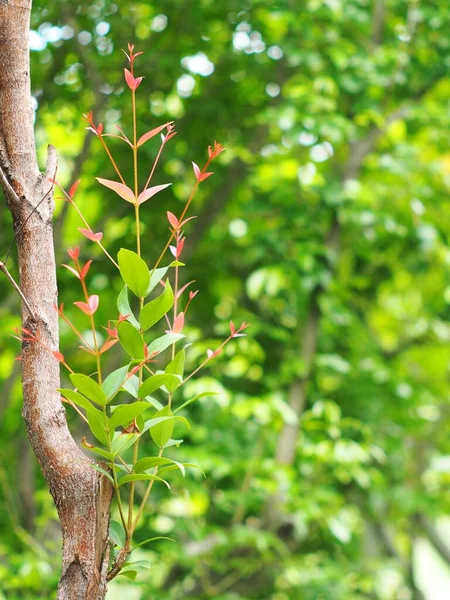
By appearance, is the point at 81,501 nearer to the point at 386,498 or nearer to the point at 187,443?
the point at 187,443

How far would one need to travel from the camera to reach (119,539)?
0.83 metres

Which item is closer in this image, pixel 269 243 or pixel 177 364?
pixel 177 364

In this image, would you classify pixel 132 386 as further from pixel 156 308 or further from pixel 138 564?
pixel 138 564

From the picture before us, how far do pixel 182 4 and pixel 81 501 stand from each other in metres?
2.37

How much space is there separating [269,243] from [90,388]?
6.48ft

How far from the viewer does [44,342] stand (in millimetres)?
774

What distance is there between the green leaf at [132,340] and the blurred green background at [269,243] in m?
1.54

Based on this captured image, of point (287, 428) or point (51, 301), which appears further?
point (287, 428)

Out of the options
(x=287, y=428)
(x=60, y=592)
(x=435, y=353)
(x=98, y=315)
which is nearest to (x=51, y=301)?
(x=60, y=592)

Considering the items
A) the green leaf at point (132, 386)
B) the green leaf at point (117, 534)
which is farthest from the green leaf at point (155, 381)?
the green leaf at point (117, 534)

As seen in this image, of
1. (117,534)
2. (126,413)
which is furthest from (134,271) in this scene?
(117,534)

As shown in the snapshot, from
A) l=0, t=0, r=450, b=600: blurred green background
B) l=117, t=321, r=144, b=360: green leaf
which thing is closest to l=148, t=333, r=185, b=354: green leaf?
l=117, t=321, r=144, b=360: green leaf

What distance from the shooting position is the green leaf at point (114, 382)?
764mm

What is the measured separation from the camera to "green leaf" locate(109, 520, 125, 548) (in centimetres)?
82
